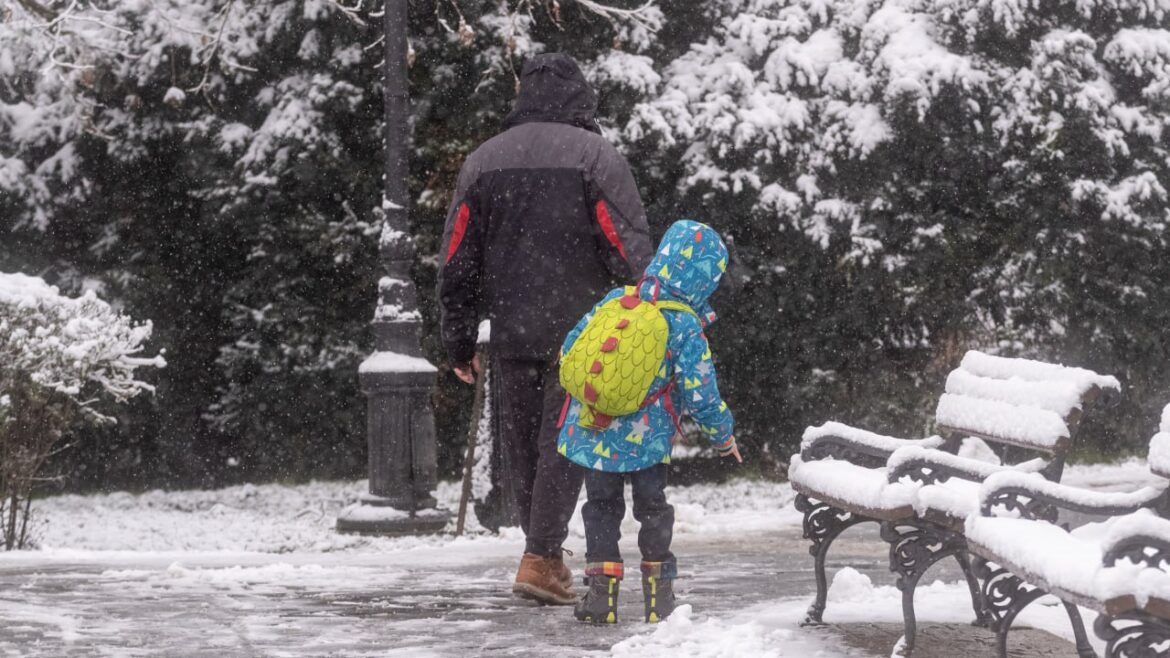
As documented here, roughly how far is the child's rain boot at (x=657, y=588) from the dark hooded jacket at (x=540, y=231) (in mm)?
938

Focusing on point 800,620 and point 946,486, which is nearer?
point 946,486

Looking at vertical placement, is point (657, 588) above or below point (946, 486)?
below

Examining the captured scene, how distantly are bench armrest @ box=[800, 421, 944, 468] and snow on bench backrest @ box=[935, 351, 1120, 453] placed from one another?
10.5 inches

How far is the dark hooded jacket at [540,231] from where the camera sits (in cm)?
595

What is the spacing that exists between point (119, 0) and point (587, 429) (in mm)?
8402

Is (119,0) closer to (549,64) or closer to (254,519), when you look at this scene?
(254,519)

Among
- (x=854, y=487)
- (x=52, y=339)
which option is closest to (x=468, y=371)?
Result: (x=854, y=487)

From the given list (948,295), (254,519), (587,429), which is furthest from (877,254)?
(587,429)

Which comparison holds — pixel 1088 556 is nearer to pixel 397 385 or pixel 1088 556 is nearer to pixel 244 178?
Result: pixel 397 385

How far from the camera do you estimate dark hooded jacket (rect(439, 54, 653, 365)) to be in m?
5.95

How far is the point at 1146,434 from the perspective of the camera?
12.9 metres

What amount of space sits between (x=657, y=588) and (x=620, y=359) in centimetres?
87

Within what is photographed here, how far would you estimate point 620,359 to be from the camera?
207 inches

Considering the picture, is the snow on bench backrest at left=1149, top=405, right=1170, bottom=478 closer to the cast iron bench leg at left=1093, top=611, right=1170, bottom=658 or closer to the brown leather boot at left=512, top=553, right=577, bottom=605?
the cast iron bench leg at left=1093, top=611, right=1170, bottom=658
